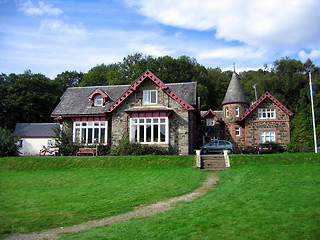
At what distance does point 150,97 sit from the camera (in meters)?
27.6

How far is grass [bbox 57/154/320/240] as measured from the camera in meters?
7.10

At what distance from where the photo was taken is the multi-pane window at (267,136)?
112 feet

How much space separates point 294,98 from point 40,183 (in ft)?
197

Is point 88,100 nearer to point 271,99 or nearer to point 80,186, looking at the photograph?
point 80,186

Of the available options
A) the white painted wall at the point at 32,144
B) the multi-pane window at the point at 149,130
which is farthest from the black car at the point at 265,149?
the white painted wall at the point at 32,144

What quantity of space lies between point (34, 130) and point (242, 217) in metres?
45.0

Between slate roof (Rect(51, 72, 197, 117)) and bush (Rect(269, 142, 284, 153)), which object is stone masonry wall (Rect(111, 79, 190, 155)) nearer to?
slate roof (Rect(51, 72, 197, 117))

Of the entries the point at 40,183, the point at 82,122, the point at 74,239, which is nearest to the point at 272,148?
the point at 82,122

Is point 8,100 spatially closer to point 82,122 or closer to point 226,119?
point 82,122

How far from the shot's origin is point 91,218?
9.73 m

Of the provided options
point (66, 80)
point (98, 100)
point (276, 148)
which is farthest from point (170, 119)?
point (66, 80)

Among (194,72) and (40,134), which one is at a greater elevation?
(194,72)

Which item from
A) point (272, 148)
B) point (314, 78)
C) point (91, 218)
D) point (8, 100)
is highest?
point (314, 78)

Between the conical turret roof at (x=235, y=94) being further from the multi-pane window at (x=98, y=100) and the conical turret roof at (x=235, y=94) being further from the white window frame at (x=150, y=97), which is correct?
the multi-pane window at (x=98, y=100)
